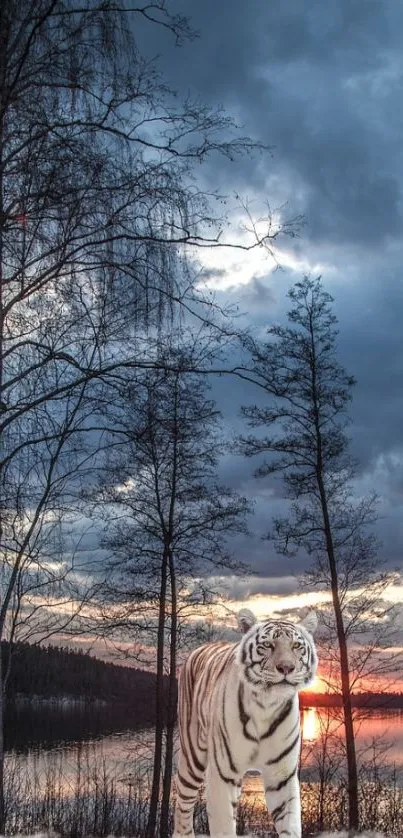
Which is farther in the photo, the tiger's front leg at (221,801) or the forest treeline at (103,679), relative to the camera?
the forest treeline at (103,679)

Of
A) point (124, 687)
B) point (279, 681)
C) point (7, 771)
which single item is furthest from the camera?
point (124, 687)

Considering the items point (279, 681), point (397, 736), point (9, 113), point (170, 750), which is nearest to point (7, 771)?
point (170, 750)

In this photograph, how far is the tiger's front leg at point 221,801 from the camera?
4.23 metres

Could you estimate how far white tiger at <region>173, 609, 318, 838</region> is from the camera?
13.3 feet

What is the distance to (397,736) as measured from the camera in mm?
15906

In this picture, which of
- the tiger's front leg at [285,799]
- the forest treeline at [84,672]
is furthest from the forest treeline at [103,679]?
the tiger's front leg at [285,799]

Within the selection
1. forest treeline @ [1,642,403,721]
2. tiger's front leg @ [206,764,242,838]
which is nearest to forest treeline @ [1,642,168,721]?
forest treeline @ [1,642,403,721]

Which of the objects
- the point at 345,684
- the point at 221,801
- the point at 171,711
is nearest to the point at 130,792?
the point at 171,711

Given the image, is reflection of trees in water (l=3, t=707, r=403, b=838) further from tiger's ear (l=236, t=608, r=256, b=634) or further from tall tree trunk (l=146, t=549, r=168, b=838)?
tiger's ear (l=236, t=608, r=256, b=634)

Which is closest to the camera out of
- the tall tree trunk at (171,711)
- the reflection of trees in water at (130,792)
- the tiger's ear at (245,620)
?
the tiger's ear at (245,620)

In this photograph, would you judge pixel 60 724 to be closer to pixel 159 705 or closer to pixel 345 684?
pixel 159 705

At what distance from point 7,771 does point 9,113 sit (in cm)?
1092

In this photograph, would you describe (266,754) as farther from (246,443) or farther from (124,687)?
(124,687)

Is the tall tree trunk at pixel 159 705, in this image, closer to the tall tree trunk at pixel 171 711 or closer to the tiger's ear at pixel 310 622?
the tall tree trunk at pixel 171 711
